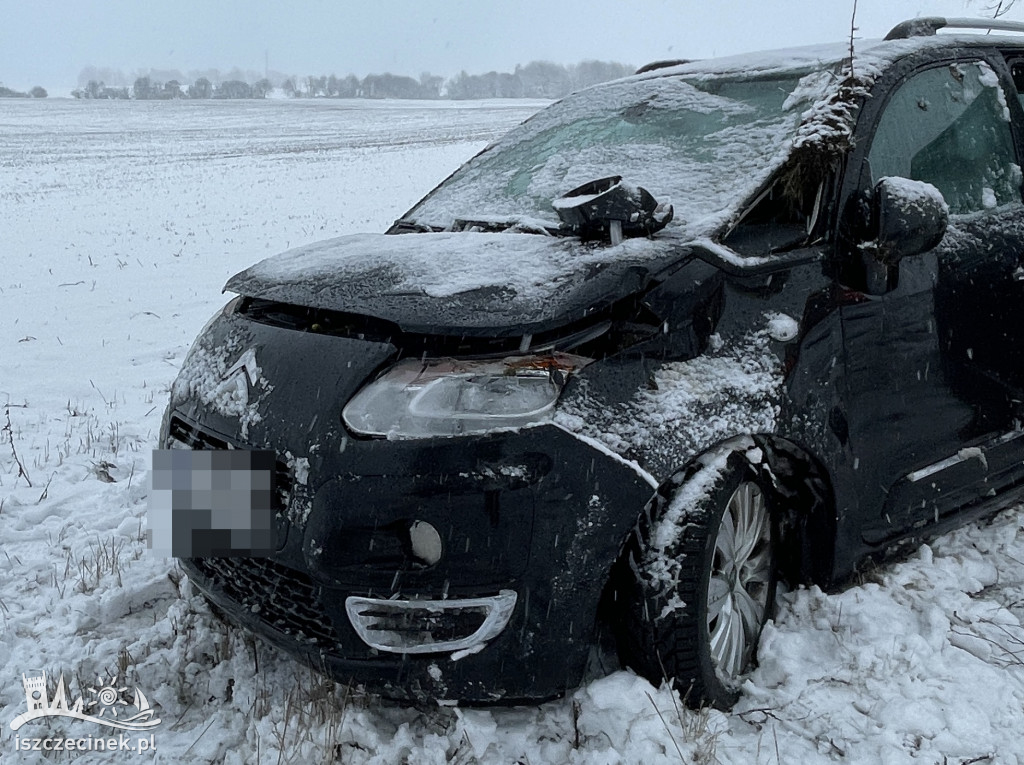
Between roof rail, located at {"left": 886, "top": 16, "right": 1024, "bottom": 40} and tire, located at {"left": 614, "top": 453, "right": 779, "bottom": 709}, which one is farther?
roof rail, located at {"left": 886, "top": 16, "right": 1024, "bottom": 40}

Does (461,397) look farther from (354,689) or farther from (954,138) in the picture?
(954,138)

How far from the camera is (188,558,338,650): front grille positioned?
6.63 feet

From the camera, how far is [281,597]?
208 cm

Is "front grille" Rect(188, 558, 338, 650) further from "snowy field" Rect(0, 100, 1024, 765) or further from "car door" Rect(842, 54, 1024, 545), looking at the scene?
"car door" Rect(842, 54, 1024, 545)

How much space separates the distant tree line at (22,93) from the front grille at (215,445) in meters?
92.3

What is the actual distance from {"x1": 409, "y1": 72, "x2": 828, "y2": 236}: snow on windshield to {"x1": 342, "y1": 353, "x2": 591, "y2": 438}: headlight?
0.60 metres

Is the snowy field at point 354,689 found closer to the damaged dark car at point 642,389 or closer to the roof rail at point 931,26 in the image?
the damaged dark car at point 642,389

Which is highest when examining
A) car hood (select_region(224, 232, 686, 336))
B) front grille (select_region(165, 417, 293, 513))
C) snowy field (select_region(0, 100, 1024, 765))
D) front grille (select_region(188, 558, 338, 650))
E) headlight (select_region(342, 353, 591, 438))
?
car hood (select_region(224, 232, 686, 336))

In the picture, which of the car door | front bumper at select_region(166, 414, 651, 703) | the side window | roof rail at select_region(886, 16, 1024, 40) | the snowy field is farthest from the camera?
roof rail at select_region(886, 16, 1024, 40)

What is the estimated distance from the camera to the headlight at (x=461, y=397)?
6.33ft

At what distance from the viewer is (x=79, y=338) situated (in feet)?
21.6

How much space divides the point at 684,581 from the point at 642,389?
0.45m

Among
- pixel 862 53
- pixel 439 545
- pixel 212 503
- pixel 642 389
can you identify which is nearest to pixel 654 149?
pixel 862 53

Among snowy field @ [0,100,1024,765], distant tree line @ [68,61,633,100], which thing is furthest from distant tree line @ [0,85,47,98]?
snowy field @ [0,100,1024,765]
